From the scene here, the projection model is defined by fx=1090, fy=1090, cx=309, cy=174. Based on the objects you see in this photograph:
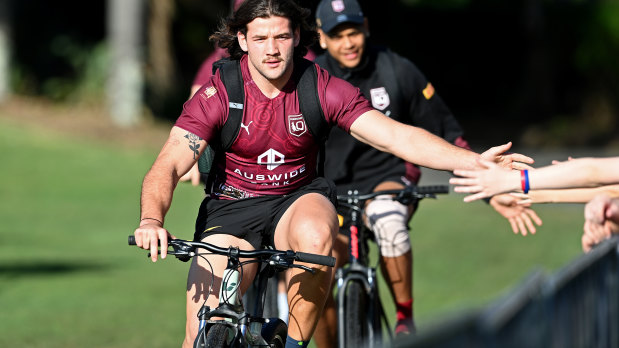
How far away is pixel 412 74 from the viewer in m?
7.80

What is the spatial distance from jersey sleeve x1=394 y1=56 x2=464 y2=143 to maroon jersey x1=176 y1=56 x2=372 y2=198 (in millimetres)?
1790

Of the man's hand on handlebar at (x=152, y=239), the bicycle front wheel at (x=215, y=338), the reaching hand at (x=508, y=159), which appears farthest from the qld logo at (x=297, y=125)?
the bicycle front wheel at (x=215, y=338)

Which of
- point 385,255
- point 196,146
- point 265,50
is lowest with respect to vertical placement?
point 385,255

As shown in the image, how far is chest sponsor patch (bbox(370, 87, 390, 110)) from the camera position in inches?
302

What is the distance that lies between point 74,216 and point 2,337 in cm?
1056

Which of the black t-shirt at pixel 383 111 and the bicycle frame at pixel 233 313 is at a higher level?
the black t-shirt at pixel 383 111

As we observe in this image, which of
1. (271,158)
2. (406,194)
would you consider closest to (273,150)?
(271,158)

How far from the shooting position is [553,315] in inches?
177

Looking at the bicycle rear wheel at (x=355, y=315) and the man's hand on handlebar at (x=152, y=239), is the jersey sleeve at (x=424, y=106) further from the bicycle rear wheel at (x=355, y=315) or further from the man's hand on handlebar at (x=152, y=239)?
the man's hand on handlebar at (x=152, y=239)

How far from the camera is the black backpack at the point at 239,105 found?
232 inches

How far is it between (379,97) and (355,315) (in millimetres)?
1593

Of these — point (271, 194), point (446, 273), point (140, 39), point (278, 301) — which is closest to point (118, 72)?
point (140, 39)

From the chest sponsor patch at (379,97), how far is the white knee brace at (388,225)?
64cm

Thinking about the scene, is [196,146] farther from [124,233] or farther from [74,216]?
[74,216]
